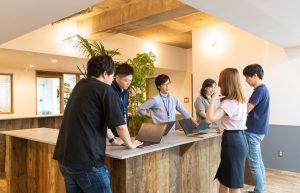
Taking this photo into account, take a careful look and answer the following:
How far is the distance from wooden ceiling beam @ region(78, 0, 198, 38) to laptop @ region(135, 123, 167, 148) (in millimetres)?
1921

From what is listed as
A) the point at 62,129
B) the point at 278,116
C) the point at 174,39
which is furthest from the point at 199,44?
the point at 62,129

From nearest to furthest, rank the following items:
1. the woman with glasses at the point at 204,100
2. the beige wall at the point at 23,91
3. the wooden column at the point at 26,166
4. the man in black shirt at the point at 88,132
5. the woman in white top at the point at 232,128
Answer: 1. the man in black shirt at the point at 88,132
2. the woman in white top at the point at 232,128
3. the wooden column at the point at 26,166
4. the woman with glasses at the point at 204,100
5. the beige wall at the point at 23,91

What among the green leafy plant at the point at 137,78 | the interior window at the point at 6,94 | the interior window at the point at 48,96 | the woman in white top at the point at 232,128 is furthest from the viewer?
the interior window at the point at 48,96

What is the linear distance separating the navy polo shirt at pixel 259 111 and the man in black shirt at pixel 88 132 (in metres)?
1.98

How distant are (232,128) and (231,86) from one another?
1.17ft

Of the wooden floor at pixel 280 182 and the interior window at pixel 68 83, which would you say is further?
the interior window at pixel 68 83

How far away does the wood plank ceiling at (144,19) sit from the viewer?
3722 mm

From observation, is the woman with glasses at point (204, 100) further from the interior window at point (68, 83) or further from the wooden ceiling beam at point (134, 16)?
the interior window at point (68, 83)

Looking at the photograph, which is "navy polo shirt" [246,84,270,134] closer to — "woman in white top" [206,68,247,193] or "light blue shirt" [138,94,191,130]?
"light blue shirt" [138,94,191,130]

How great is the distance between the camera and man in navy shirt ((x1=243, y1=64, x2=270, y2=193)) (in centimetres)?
295

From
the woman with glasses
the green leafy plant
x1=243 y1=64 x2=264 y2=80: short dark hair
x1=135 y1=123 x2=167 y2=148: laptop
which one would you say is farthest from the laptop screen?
the green leafy plant

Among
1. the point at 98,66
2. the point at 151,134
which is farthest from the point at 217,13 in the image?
the point at 98,66

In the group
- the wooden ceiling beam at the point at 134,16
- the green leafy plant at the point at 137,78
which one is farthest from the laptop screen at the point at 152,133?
the wooden ceiling beam at the point at 134,16

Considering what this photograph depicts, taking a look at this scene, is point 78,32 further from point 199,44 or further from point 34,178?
point 34,178
